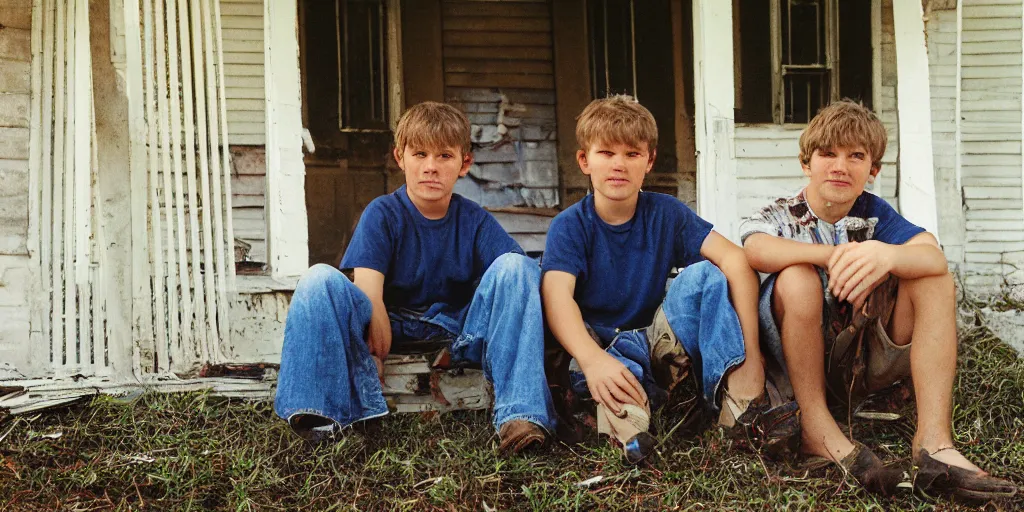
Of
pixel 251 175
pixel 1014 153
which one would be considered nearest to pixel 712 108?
pixel 1014 153

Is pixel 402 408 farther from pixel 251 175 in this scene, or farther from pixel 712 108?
pixel 251 175

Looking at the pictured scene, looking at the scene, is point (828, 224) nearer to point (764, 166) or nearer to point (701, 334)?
point (701, 334)

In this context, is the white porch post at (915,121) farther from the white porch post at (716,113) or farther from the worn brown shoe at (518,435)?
the worn brown shoe at (518,435)

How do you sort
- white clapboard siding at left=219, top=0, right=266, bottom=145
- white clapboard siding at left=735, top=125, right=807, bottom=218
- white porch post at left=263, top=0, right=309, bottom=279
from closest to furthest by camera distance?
white porch post at left=263, top=0, right=309, bottom=279, white clapboard siding at left=735, top=125, right=807, bottom=218, white clapboard siding at left=219, top=0, right=266, bottom=145

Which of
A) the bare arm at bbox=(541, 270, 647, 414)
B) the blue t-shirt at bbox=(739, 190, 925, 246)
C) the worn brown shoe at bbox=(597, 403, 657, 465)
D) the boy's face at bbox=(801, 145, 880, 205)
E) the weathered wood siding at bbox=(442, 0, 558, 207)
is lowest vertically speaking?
the worn brown shoe at bbox=(597, 403, 657, 465)

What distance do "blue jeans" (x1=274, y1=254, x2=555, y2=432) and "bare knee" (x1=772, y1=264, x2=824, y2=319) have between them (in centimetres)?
75

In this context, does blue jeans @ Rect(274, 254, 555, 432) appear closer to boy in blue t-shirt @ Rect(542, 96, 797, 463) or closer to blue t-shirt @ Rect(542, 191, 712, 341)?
boy in blue t-shirt @ Rect(542, 96, 797, 463)

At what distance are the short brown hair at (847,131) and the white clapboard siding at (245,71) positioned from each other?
151 inches

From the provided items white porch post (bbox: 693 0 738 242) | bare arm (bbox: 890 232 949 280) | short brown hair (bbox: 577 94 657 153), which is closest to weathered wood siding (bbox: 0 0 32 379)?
short brown hair (bbox: 577 94 657 153)

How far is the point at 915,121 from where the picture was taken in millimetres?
4383

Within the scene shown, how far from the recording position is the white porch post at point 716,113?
4414mm

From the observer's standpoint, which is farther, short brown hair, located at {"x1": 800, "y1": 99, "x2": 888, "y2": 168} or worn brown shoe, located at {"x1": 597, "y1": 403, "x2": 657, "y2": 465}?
short brown hair, located at {"x1": 800, "y1": 99, "x2": 888, "y2": 168}

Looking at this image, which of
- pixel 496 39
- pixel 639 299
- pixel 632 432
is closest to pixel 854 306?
pixel 639 299

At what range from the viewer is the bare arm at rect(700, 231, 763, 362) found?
2709mm
